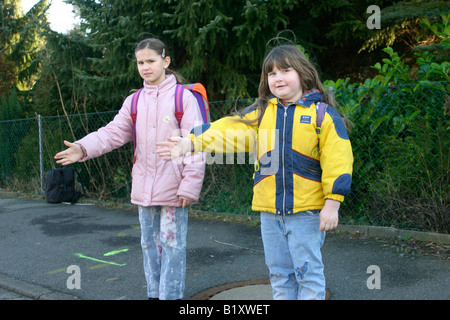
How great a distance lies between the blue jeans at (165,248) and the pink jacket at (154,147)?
0.35 feet

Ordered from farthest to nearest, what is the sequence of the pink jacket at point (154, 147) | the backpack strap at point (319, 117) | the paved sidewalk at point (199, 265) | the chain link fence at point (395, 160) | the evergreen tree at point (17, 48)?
the evergreen tree at point (17, 48) < the chain link fence at point (395, 160) < the paved sidewalk at point (199, 265) < the pink jacket at point (154, 147) < the backpack strap at point (319, 117)

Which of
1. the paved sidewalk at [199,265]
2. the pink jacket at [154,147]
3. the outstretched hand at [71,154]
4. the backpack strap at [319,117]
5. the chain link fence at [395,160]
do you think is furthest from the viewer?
the chain link fence at [395,160]

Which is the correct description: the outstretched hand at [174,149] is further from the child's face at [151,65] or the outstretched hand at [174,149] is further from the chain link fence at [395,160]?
the chain link fence at [395,160]

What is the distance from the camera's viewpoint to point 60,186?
7.86 m

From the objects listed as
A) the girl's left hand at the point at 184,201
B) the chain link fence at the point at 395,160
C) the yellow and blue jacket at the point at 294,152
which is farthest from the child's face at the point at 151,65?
the chain link fence at the point at 395,160

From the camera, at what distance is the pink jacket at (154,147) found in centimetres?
283

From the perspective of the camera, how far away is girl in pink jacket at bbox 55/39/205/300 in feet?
9.32

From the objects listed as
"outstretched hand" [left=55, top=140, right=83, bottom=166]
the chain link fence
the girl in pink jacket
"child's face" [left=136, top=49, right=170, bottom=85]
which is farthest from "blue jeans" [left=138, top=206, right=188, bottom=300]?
the chain link fence

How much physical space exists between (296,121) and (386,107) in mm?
2878

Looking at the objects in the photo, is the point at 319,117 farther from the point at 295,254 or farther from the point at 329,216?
the point at 295,254

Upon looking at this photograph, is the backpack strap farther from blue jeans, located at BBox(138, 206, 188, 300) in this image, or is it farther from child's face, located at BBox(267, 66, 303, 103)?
blue jeans, located at BBox(138, 206, 188, 300)

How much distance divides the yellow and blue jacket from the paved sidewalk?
1214 mm
